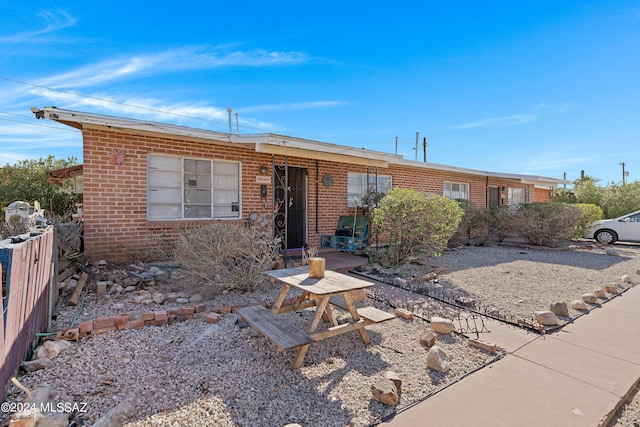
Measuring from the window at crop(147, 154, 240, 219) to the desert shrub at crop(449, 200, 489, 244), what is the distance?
7085 millimetres

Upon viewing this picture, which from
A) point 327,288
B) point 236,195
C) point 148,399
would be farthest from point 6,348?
point 236,195

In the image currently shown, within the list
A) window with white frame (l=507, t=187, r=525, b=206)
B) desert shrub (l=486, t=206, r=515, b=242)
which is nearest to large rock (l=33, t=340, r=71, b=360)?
desert shrub (l=486, t=206, r=515, b=242)

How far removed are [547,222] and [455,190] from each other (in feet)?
10.8

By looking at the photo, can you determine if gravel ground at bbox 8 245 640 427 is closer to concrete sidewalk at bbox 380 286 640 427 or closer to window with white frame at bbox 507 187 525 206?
concrete sidewalk at bbox 380 286 640 427

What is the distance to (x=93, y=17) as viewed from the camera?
8.69 m

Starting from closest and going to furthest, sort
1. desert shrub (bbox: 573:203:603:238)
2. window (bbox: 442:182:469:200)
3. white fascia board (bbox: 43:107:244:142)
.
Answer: white fascia board (bbox: 43:107:244:142) → desert shrub (bbox: 573:203:603:238) → window (bbox: 442:182:469:200)

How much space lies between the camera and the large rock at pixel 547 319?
3.78 meters

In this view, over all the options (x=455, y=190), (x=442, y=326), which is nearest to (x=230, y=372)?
(x=442, y=326)

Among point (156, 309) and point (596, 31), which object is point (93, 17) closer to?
point (156, 309)

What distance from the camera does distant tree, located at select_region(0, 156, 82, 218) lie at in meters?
10.3

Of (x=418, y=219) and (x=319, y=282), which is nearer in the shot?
(x=319, y=282)

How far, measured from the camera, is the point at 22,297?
8.23ft

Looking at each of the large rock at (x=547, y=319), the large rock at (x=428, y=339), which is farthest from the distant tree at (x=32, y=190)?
the large rock at (x=547, y=319)

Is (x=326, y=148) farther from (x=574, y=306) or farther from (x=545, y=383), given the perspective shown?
(x=545, y=383)
